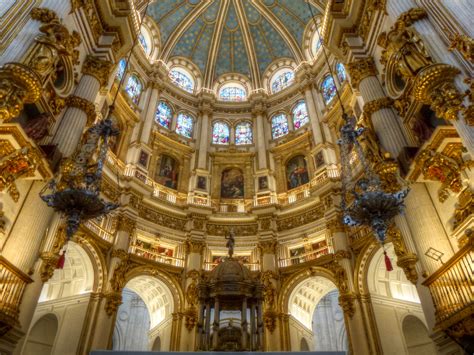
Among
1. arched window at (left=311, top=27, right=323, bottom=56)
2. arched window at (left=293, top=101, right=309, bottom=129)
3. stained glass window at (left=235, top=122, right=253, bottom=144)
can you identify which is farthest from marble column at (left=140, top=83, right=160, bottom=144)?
arched window at (left=311, top=27, right=323, bottom=56)

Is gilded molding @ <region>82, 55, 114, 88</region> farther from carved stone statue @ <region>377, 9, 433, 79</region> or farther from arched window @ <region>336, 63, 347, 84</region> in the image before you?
arched window @ <region>336, 63, 347, 84</region>

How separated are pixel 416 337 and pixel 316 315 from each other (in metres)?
10.8

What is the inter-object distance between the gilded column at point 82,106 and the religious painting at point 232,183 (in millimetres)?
12133

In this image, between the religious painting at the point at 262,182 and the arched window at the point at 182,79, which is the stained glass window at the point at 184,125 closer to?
the arched window at the point at 182,79

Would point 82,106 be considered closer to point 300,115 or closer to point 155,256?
point 155,256

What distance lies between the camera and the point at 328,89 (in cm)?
2578

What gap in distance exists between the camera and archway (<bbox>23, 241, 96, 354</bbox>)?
52.9 ft

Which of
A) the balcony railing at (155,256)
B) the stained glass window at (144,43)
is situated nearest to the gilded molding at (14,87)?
the balcony railing at (155,256)

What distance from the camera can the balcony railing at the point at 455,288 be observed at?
28.9ft

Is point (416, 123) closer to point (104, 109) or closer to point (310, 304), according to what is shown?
point (310, 304)

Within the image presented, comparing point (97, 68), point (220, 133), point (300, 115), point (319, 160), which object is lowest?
point (97, 68)

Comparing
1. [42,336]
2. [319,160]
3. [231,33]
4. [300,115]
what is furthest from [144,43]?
[42,336]

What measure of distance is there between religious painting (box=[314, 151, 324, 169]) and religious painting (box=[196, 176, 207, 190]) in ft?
25.6

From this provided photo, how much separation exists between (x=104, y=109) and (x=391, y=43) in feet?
54.2
